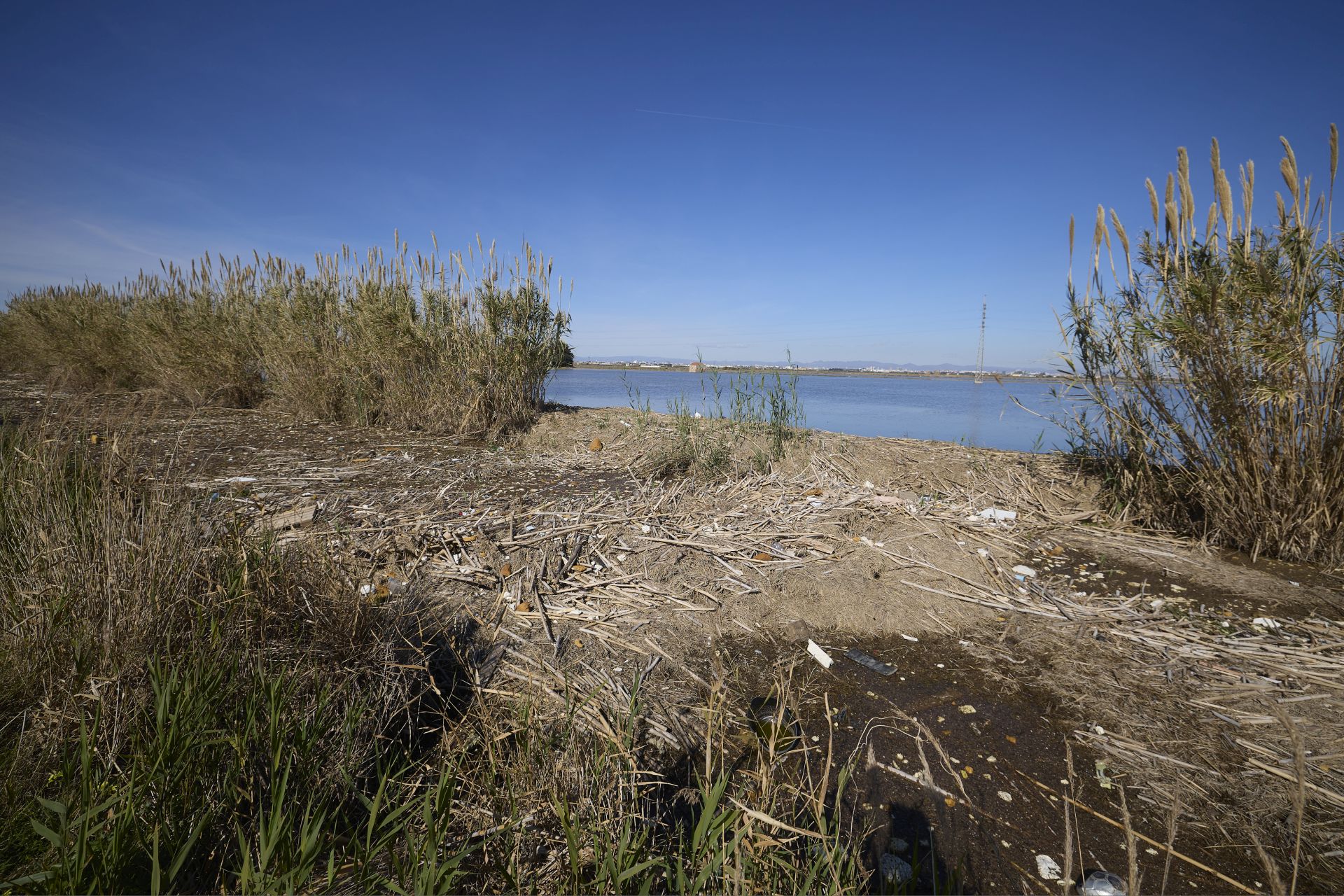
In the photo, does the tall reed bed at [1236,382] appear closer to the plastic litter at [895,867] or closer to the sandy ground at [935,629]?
the sandy ground at [935,629]

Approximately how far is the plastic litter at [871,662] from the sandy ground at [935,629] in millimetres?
29

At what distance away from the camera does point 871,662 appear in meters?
2.55

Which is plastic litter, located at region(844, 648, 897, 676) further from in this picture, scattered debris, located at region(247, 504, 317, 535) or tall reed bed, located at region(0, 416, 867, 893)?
scattered debris, located at region(247, 504, 317, 535)

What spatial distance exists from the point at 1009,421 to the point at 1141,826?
8644 millimetres

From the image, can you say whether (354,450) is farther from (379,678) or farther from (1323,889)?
(1323,889)

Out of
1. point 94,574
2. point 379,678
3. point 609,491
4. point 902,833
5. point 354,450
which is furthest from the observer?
point 354,450

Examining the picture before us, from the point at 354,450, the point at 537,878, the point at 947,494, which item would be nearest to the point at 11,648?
the point at 537,878

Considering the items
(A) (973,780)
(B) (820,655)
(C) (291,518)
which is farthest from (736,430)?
(A) (973,780)

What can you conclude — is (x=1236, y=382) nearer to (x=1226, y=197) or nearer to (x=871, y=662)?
(x=1226, y=197)

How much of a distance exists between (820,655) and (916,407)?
430 inches

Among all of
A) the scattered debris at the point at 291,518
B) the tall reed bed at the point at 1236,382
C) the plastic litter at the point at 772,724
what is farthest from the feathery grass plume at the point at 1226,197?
the scattered debris at the point at 291,518

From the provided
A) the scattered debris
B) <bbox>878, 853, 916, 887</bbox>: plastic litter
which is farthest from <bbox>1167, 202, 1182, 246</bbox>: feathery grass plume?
the scattered debris

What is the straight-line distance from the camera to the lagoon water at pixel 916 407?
511 centimetres

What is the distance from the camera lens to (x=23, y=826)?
4.30 feet
